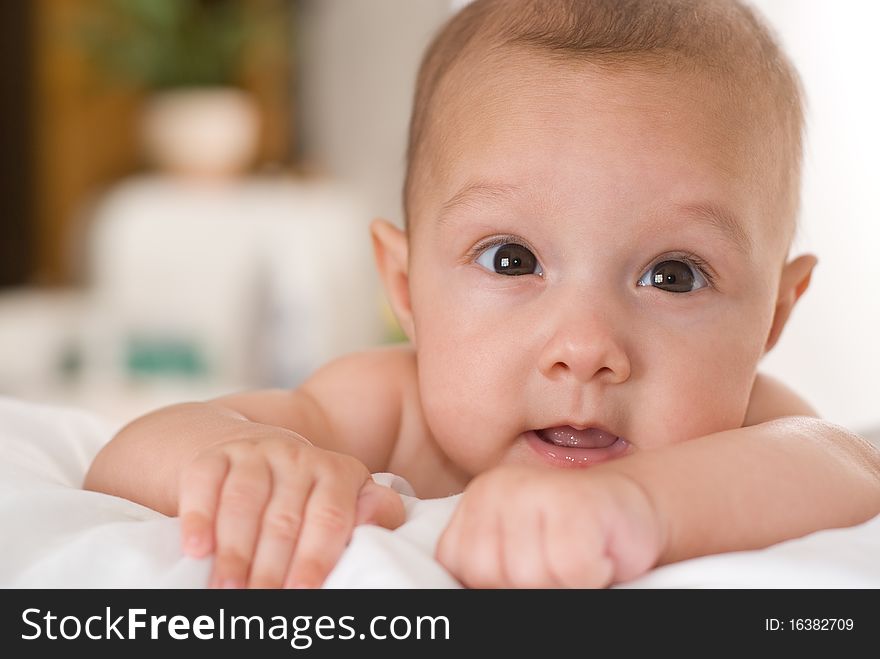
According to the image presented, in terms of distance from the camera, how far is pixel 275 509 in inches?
26.5

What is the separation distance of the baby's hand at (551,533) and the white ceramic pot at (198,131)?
400 centimetres

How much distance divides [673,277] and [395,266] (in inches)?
16.1

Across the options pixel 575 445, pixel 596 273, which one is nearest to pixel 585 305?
pixel 596 273

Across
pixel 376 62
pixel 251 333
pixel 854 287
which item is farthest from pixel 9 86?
pixel 854 287

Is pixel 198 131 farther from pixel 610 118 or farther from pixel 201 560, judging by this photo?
pixel 201 560

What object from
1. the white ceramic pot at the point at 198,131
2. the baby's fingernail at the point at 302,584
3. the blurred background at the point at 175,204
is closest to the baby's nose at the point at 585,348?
the baby's fingernail at the point at 302,584

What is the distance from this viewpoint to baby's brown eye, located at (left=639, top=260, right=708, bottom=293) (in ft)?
3.18

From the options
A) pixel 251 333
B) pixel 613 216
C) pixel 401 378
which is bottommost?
pixel 251 333

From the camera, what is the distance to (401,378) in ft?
4.00

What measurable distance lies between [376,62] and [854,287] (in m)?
3.13

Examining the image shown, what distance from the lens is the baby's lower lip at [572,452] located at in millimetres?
953

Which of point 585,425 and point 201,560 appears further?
point 585,425

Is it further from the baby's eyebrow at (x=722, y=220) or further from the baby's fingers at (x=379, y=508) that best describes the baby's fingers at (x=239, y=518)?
the baby's eyebrow at (x=722, y=220)
